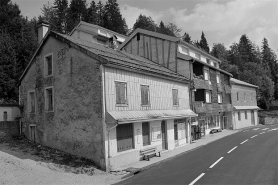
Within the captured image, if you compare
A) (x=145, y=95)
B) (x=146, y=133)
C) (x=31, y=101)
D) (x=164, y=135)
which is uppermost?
(x=145, y=95)

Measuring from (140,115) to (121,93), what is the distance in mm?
2018

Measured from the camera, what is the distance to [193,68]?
90.7 ft

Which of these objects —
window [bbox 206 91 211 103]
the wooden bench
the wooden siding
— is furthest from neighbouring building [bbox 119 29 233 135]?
the wooden bench

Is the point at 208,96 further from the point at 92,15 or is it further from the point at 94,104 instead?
the point at 92,15

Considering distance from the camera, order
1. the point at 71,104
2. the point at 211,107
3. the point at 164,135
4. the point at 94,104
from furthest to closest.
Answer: the point at 211,107, the point at 164,135, the point at 71,104, the point at 94,104

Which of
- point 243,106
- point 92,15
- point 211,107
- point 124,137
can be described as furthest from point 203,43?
point 124,137

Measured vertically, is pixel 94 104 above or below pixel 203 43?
below

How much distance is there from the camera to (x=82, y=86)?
14.5 meters

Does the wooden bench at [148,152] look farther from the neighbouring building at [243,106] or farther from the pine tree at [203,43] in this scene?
the pine tree at [203,43]

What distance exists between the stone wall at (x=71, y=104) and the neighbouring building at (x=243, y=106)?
28336 millimetres

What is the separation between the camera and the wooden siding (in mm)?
13952

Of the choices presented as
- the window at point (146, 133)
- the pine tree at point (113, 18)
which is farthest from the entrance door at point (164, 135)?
the pine tree at point (113, 18)

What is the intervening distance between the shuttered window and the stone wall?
4.55 feet

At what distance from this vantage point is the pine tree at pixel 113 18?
5442 cm
